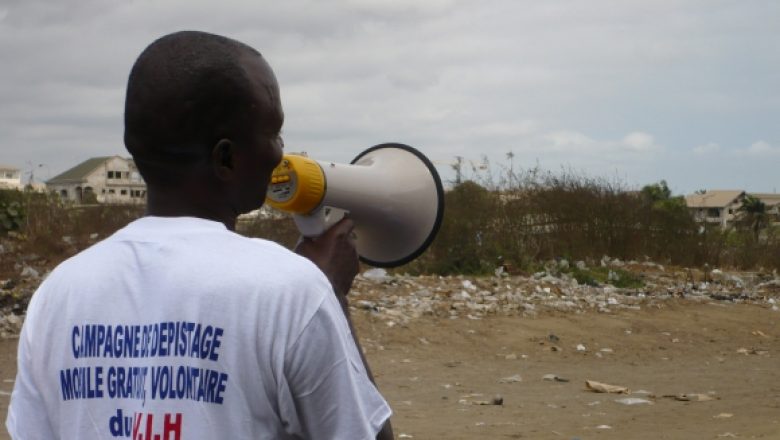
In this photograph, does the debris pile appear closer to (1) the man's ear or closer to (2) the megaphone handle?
(2) the megaphone handle

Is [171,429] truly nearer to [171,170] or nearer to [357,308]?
[171,170]

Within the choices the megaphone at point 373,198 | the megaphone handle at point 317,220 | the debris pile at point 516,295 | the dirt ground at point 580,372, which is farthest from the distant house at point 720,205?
the megaphone handle at point 317,220

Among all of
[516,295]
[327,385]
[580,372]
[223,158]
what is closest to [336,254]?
[223,158]

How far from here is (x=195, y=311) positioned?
4.09 ft

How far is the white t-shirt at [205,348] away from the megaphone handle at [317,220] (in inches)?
27.4

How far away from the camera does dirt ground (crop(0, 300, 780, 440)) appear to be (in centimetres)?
619

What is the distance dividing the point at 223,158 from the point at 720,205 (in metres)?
65.4

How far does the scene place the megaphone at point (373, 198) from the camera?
208 cm

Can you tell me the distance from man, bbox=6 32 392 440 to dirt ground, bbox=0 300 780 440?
178 inches

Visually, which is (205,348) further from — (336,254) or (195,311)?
(336,254)

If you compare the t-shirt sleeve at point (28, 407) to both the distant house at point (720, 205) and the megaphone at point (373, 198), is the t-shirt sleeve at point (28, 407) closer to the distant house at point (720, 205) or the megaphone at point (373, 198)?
the megaphone at point (373, 198)

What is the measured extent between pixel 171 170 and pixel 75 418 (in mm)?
333

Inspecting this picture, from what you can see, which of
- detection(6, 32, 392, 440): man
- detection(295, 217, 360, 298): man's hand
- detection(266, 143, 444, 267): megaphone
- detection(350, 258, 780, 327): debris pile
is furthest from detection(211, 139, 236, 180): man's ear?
detection(350, 258, 780, 327): debris pile

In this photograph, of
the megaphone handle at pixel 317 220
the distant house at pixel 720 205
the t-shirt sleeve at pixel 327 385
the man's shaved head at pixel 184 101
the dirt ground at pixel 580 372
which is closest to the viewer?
the t-shirt sleeve at pixel 327 385
